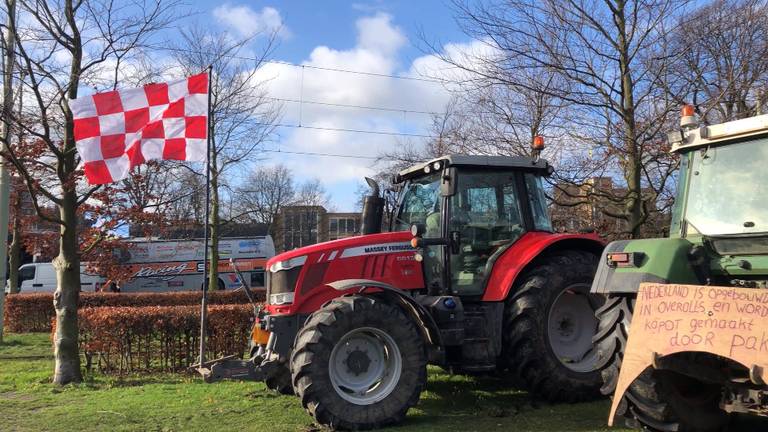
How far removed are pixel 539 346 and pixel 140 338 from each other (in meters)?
5.66

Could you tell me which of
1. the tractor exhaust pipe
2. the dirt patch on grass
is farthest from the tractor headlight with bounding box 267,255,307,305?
the dirt patch on grass

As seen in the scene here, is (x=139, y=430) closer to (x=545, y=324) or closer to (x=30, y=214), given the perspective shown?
(x=545, y=324)

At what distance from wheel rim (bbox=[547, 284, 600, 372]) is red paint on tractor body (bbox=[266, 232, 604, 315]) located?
61cm

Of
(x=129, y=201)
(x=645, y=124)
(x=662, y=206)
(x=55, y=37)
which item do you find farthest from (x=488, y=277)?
(x=129, y=201)

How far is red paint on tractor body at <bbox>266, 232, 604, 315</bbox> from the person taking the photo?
5.77 metres

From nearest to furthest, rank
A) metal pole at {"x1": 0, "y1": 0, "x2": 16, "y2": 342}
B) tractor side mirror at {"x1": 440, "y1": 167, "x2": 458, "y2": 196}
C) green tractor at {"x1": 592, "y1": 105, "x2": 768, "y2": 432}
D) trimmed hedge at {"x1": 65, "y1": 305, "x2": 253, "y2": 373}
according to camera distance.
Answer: green tractor at {"x1": 592, "y1": 105, "x2": 768, "y2": 432}
tractor side mirror at {"x1": 440, "y1": 167, "x2": 458, "y2": 196}
metal pole at {"x1": 0, "y1": 0, "x2": 16, "y2": 342}
trimmed hedge at {"x1": 65, "y1": 305, "x2": 253, "y2": 373}

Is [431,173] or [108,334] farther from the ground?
[431,173]

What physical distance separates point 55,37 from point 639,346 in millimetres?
7599

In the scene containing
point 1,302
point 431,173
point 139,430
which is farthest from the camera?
point 1,302

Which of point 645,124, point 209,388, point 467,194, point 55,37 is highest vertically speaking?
point 55,37

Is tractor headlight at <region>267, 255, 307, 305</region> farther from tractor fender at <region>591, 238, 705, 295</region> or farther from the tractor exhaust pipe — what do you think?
tractor fender at <region>591, 238, 705, 295</region>

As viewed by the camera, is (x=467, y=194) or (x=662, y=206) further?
(x=662, y=206)

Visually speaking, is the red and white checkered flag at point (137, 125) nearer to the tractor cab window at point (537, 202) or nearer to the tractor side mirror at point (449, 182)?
the tractor side mirror at point (449, 182)

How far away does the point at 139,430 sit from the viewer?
544 cm
